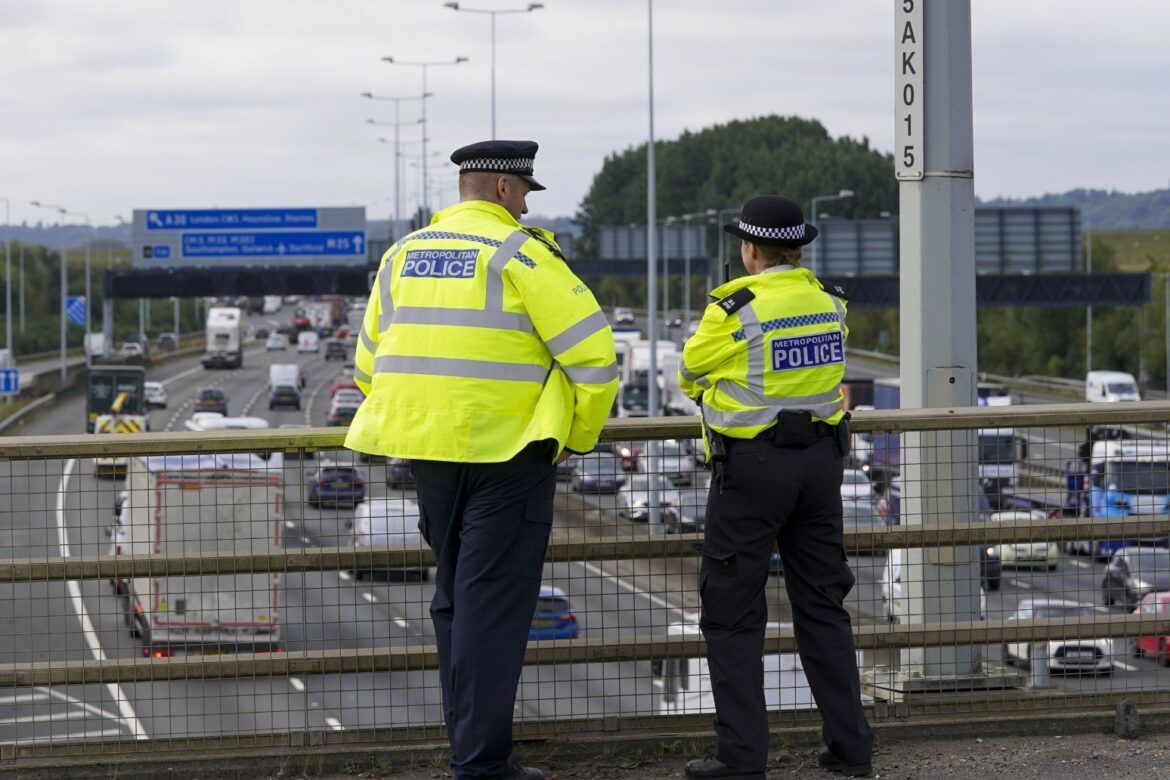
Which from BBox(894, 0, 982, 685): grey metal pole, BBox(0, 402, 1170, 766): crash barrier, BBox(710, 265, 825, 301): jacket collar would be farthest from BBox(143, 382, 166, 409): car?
BBox(710, 265, 825, 301): jacket collar

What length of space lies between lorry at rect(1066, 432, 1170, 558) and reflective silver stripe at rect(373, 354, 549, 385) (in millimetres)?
2592

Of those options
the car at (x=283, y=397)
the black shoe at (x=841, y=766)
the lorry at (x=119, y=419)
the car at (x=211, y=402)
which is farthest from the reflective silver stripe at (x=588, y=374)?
the car at (x=283, y=397)

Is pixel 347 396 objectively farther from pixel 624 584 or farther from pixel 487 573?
pixel 487 573

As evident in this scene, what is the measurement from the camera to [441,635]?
5.51 metres

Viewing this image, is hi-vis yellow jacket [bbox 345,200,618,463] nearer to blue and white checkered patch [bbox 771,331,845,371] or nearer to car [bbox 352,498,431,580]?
blue and white checkered patch [bbox 771,331,845,371]

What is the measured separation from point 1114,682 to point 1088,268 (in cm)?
7924

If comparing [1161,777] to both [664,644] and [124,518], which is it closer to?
[664,644]

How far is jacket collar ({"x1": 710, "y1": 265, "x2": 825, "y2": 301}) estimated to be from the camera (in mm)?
5738

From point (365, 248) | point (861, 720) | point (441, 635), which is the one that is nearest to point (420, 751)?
point (441, 635)

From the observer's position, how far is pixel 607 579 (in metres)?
6.92

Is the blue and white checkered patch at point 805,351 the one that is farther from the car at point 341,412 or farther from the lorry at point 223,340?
the lorry at point 223,340

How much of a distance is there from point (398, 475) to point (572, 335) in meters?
1.80

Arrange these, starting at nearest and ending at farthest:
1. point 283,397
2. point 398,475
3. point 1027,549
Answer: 1. point 398,475
2. point 1027,549
3. point 283,397

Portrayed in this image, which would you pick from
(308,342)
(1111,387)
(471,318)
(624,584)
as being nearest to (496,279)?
(471,318)
